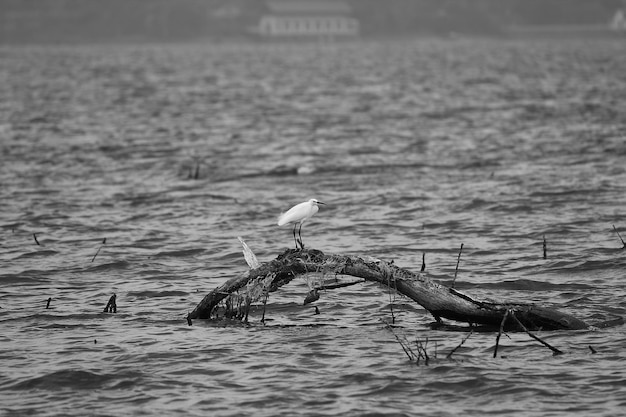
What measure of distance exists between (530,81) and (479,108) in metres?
21.7

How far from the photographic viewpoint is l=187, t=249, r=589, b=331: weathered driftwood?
1223 centimetres

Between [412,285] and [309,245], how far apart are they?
6639 millimetres

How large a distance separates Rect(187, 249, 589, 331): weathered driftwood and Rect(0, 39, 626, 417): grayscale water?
0.27 m

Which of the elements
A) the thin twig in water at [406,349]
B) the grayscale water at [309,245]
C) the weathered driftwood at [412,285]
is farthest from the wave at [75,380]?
the thin twig in water at [406,349]

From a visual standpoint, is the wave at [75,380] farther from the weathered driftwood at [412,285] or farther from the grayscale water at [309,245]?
the weathered driftwood at [412,285]

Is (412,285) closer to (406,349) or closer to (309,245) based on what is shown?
(406,349)

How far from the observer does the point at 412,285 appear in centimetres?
1241

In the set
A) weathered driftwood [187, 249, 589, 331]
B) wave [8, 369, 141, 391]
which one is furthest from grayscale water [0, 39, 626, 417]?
weathered driftwood [187, 249, 589, 331]

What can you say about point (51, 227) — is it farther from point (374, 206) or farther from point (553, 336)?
point (553, 336)

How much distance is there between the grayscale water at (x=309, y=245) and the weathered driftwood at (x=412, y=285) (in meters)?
0.27

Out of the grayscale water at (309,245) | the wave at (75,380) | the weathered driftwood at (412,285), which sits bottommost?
the grayscale water at (309,245)

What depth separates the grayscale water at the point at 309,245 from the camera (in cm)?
1127

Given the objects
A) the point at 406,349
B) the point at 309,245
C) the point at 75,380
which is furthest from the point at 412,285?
the point at 309,245

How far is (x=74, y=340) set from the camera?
1301cm
